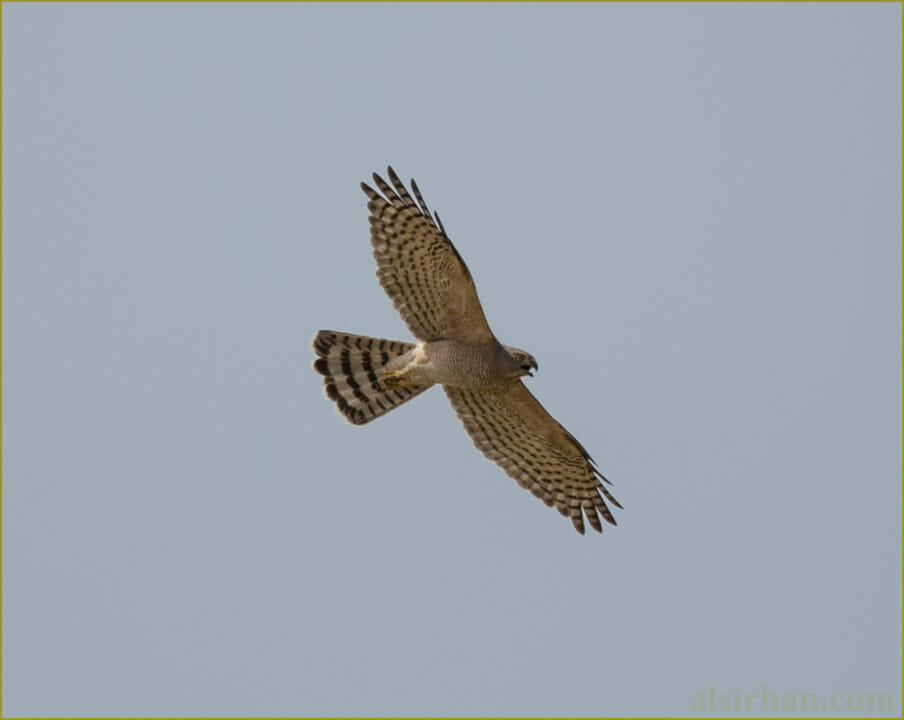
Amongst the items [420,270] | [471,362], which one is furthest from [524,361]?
[420,270]

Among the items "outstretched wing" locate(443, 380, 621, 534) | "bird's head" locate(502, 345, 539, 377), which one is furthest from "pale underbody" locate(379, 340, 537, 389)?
"outstretched wing" locate(443, 380, 621, 534)

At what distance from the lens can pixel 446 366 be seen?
49.6 feet

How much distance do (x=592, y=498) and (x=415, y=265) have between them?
2900mm

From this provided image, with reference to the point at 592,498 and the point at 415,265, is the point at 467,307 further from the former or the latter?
the point at 592,498

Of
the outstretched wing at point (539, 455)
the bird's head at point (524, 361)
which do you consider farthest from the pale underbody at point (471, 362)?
the outstretched wing at point (539, 455)

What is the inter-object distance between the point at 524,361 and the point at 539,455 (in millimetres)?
1402

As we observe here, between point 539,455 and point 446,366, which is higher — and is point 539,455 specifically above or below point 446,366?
below

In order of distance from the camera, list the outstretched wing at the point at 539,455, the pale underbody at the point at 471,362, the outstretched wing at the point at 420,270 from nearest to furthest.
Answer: the outstretched wing at the point at 420,270, the pale underbody at the point at 471,362, the outstretched wing at the point at 539,455

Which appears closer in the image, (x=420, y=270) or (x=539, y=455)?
(x=420, y=270)

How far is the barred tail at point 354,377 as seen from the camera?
15.9m

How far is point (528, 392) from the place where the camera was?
15523 mm

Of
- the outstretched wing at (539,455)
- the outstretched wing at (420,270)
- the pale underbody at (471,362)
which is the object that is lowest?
the outstretched wing at (539,455)

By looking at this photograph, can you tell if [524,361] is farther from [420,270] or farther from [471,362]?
[420,270]

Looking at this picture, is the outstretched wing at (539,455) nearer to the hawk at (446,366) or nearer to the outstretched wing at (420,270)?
the hawk at (446,366)
